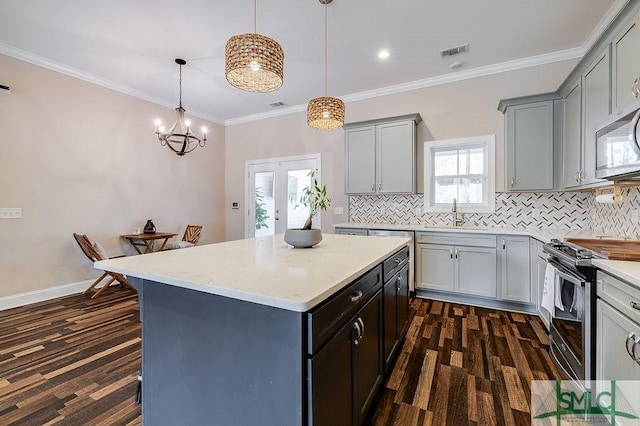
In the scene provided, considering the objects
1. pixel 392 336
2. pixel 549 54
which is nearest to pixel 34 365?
pixel 392 336

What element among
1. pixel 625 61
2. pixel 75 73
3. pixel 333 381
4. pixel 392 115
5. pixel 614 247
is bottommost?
pixel 333 381

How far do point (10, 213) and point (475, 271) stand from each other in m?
5.60

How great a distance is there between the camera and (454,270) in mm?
3545

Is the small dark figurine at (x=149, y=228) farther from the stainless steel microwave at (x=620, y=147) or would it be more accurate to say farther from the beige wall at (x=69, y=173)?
the stainless steel microwave at (x=620, y=147)

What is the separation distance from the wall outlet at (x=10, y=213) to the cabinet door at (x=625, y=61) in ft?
19.3

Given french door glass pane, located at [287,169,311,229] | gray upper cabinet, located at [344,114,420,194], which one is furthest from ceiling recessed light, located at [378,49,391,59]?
french door glass pane, located at [287,169,311,229]

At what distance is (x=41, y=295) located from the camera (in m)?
3.62

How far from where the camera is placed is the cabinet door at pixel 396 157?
398 cm

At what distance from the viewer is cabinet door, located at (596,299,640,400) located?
1344 mm

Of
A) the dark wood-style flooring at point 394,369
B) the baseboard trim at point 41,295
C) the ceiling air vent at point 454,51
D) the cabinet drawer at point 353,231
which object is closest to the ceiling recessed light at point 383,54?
the ceiling air vent at point 454,51

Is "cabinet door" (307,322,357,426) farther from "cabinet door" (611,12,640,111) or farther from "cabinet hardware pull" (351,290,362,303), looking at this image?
"cabinet door" (611,12,640,111)

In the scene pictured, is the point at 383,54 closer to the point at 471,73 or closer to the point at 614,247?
the point at 471,73

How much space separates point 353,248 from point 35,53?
4543 mm

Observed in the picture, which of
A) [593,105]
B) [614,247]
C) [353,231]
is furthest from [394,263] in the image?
[593,105]
